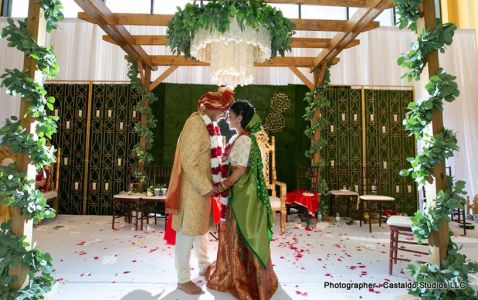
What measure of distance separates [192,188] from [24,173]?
1.23 metres

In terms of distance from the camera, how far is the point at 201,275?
2.87 meters

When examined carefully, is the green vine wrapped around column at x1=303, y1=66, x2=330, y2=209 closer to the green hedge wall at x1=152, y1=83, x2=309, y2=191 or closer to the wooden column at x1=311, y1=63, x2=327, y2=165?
the wooden column at x1=311, y1=63, x2=327, y2=165

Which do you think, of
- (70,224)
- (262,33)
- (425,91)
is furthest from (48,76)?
(70,224)

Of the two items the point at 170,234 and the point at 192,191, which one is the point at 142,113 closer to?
the point at 170,234

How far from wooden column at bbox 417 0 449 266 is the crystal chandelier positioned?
136 centimetres

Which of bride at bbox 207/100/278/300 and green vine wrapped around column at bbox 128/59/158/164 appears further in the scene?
Result: green vine wrapped around column at bbox 128/59/158/164

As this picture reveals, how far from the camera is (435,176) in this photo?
7.26 feet

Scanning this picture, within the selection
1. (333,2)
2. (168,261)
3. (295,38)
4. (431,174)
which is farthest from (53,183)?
(431,174)

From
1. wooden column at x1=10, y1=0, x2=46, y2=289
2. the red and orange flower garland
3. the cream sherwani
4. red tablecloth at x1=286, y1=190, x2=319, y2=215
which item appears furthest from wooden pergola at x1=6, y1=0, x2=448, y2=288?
the red and orange flower garland

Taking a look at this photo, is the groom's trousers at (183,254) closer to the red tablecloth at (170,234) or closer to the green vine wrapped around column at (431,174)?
the red tablecloth at (170,234)

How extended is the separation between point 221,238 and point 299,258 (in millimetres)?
1357

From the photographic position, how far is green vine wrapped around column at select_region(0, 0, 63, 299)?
6.62 feet

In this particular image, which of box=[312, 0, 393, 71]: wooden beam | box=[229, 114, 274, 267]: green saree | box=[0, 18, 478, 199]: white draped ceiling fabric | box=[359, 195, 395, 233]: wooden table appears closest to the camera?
box=[229, 114, 274, 267]: green saree

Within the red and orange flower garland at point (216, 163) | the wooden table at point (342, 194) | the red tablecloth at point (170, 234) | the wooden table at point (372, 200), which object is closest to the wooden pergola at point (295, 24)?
the red and orange flower garland at point (216, 163)
